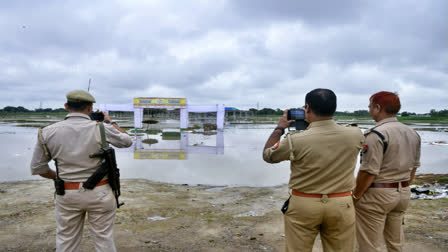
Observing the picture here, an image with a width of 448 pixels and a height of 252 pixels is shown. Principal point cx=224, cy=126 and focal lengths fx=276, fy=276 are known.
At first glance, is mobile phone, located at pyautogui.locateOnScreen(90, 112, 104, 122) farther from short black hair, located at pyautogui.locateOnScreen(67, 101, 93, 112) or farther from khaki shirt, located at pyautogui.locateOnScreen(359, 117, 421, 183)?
khaki shirt, located at pyautogui.locateOnScreen(359, 117, 421, 183)

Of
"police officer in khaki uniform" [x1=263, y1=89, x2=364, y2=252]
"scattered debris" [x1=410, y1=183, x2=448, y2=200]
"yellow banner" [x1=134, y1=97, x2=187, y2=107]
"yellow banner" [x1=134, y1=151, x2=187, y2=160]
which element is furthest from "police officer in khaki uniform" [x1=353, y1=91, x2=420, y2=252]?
"yellow banner" [x1=134, y1=97, x2=187, y2=107]

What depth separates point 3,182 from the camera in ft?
23.8

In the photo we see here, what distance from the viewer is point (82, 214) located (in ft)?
8.32

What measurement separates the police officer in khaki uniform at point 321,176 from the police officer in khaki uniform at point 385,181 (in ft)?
1.38

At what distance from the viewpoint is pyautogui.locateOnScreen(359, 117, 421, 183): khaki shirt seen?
239cm

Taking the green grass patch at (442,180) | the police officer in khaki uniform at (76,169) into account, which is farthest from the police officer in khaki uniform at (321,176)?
the green grass patch at (442,180)

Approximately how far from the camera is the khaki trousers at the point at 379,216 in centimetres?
246

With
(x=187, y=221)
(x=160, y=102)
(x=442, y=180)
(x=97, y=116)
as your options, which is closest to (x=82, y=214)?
(x=97, y=116)

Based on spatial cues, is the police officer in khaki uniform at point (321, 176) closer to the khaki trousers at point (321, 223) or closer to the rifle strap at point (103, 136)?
the khaki trousers at point (321, 223)

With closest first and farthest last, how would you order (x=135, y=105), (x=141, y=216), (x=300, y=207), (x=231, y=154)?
(x=300, y=207) < (x=141, y=216) < (x=231, y=154) < (x=135, y=105)

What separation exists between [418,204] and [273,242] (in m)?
3.75

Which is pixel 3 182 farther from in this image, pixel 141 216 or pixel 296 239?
pixel 296 239

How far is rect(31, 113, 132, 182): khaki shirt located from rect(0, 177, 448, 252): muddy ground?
159cm

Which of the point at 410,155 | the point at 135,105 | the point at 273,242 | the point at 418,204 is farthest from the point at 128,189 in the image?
the point at 135,105
